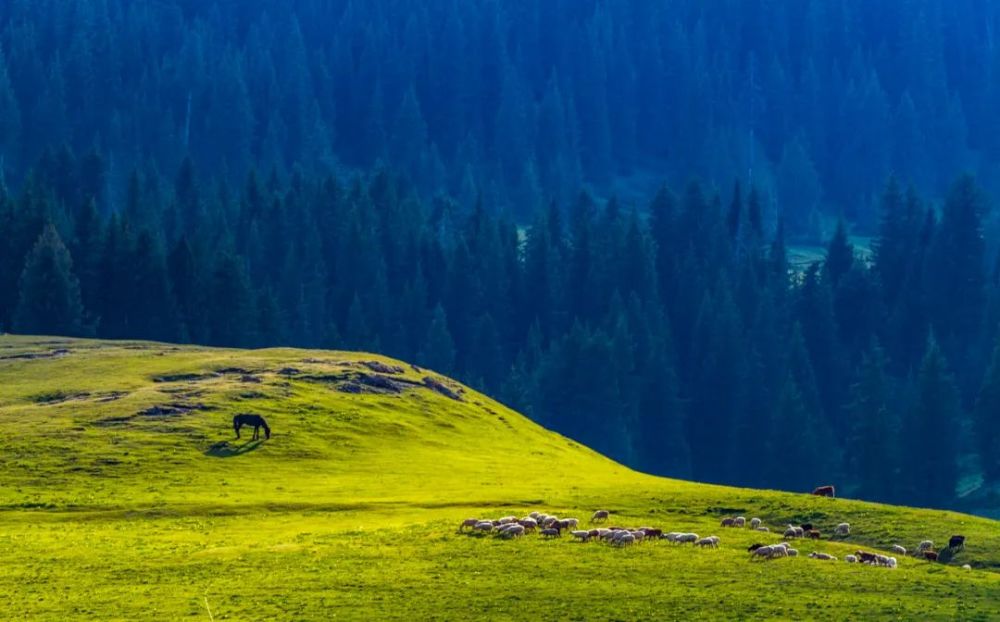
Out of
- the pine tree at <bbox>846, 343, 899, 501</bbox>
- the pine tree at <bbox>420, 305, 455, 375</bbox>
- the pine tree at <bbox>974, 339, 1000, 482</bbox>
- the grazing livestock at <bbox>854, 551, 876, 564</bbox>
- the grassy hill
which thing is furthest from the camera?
the pine tree at <bbox>420, 305, 455, 375</bbox>

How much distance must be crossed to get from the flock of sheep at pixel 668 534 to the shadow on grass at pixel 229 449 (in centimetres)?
2271

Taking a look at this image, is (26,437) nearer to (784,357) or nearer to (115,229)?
(115,229)

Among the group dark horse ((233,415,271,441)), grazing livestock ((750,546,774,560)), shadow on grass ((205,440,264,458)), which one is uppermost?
dark horse ((233,415,271,441))

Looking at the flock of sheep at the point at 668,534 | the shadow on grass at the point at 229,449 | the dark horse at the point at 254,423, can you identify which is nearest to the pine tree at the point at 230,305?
the dark horse at the point at 254,423

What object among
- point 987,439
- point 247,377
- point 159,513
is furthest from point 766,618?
point 987,439

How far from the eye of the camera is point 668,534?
183 ft

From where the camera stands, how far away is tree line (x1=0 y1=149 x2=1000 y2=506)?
146875mm

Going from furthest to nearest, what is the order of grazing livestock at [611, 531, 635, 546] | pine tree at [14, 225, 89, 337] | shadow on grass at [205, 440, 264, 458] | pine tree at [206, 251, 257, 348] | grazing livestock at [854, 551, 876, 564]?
pine tree at [206, 251, 257, 348], pine tree at [14, 225, 89, 337], shadow on grass at [205, 440, 264, 458], grazing livestock at [611, 531, 635, 546], grazing livestock at [854, 551, 876, 564]

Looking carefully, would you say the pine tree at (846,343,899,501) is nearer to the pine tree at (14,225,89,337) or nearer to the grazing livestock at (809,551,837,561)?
the pine tree at (14,225,89,337)

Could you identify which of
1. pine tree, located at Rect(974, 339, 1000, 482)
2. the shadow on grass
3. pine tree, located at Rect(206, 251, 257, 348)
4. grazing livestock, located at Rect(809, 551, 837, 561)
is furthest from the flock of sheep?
pine tree, located at Rect(206, 251, 257, 348)

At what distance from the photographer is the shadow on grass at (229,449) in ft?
257

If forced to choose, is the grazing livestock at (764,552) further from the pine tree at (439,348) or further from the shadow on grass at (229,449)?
the pine tree at (439,348)

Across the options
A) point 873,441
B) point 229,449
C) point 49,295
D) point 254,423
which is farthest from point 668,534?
point 49,295

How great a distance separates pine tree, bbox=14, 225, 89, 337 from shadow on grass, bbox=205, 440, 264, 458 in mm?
60394
